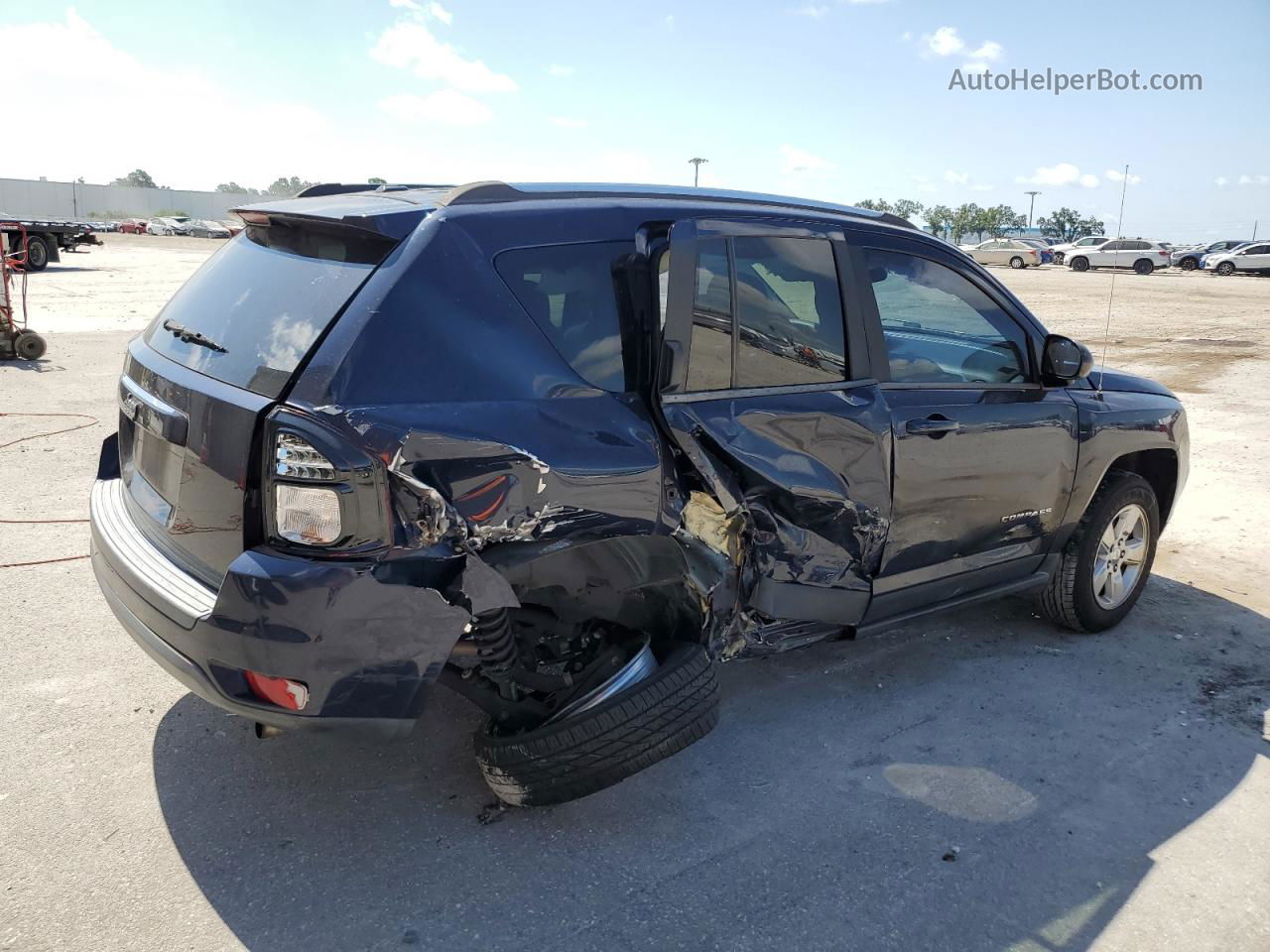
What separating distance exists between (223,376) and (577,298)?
3.44 feet

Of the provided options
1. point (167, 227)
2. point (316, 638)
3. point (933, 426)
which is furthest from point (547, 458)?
point (167, 227)

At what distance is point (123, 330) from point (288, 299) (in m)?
13.7

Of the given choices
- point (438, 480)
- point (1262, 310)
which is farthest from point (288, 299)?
point (1262, 310)

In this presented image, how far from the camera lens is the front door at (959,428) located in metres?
3.80

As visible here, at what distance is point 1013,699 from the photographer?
414cm

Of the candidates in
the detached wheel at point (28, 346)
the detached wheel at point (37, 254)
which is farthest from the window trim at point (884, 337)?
the detached wheel at point (37, 254)

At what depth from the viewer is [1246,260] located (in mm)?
46625

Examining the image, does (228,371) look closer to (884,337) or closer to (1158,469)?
(884,337)

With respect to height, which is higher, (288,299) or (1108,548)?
(288,299)

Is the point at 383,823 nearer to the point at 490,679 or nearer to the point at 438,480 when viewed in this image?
the point at 490,679

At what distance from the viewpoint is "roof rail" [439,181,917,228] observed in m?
3.05

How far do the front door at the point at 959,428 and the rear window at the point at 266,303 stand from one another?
1.93 meters

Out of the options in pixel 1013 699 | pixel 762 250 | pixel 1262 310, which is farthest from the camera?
pixel 1262 310

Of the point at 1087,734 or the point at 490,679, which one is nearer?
the point at 490,679
